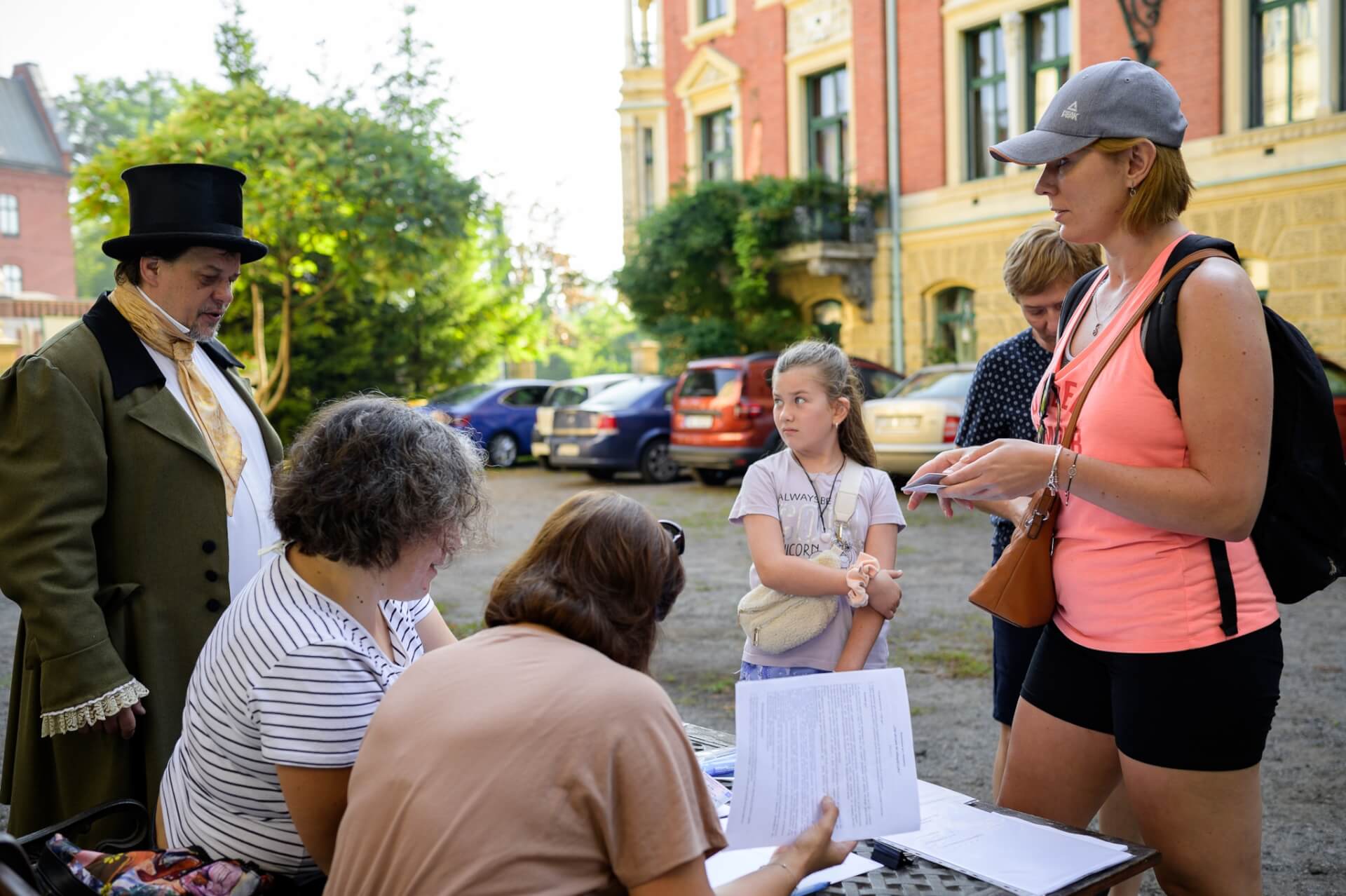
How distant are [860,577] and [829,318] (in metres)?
18.9

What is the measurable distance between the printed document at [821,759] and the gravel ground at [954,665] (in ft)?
0.70

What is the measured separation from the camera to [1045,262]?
2.95m

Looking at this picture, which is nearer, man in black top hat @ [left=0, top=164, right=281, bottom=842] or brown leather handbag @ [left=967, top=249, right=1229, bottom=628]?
brown leather handbag @ [left=967, top=249, right=1229, bottom=628]

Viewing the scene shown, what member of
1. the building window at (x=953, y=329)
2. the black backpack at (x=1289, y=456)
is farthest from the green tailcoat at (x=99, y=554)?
the building window at (x=953, y=329)

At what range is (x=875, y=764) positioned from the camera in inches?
72.4

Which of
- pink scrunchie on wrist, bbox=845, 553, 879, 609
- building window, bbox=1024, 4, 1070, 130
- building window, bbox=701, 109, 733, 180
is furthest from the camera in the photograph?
building window, bbox=701, 109, 733, 180

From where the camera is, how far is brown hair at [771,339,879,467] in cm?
321

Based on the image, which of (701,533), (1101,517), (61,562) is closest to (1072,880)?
(1101,517)

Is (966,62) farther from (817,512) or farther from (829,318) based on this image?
(817,512)

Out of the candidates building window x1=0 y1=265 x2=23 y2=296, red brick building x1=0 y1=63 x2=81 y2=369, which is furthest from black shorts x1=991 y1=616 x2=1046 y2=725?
building window x1=0 y1=265 x2=23 y2=296

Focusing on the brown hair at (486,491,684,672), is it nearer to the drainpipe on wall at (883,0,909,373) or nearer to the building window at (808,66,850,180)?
the drainpipe on wall at (883,0,909,373)

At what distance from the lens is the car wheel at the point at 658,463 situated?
15898 mm

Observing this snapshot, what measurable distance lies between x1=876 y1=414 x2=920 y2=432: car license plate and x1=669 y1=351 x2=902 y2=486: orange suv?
1.52 metres

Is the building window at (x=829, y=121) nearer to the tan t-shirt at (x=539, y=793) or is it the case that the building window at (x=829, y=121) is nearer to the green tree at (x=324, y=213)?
the green tree at (x=324, y=213)
